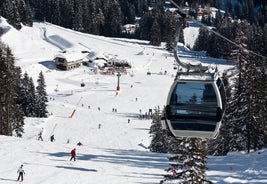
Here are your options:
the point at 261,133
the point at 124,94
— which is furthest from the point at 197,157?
the point at 124,94

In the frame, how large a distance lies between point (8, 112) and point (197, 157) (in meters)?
26.4

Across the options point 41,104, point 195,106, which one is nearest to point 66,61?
point 41,104

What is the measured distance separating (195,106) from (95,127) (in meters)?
35.3

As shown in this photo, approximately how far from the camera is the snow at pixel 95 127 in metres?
28.5

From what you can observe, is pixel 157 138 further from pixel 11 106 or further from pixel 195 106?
pixel 195 106

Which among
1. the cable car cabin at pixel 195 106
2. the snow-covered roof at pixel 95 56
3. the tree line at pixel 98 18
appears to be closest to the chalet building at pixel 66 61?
the snow-covered roof at pixel 95 56

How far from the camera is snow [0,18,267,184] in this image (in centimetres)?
2845

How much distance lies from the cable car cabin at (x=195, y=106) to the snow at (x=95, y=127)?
15.7 meters

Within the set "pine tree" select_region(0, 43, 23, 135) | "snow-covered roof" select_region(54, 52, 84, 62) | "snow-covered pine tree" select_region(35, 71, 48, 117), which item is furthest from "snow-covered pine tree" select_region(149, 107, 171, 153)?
"snow-covered roof" select_region(54, 52, 84, 62)

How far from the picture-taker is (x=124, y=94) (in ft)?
224

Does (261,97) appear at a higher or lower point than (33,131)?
higher

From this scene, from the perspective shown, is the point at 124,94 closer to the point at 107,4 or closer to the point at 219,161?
the point at 219,161

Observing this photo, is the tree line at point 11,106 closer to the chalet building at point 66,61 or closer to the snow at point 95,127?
the snow at point 95,127

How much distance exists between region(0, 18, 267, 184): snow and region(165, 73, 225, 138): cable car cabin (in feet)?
51.4
